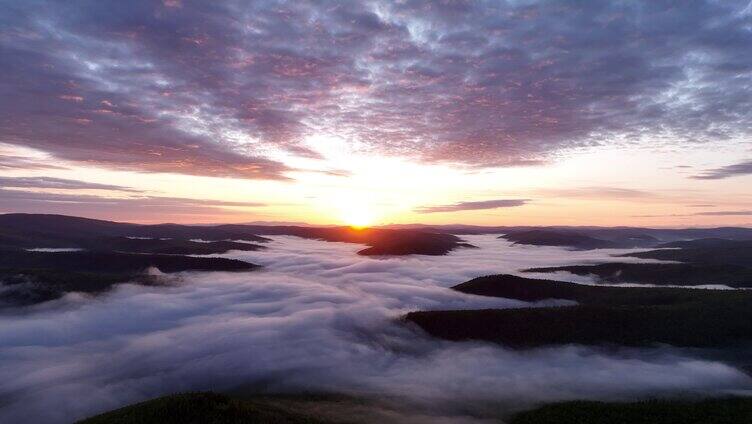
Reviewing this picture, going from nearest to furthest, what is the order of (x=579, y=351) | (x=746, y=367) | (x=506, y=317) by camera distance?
1. (x=746, y=367)
2. (x=579, y=351)
3. (x=506, y=317)

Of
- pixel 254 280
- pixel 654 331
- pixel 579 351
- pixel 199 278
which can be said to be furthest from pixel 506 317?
pixel 199 278

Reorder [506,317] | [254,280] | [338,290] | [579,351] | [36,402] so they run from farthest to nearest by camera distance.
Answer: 1. [254,280]
2. [338,290]
3. [506,317]
4. [579,351]
5. [36,402]

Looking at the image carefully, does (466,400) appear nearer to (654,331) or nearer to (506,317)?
(506,317)

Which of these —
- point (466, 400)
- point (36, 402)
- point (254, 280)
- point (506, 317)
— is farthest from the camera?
point (254, 280)

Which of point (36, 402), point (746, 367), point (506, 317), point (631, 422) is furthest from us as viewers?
point (506, 317)

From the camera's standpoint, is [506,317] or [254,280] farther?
[254,280]

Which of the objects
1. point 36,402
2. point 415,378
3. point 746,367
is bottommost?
point 36,402

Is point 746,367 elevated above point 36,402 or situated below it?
above

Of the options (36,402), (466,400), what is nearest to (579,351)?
(466,400)

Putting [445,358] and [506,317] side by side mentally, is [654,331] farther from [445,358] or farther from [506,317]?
[445,358]
